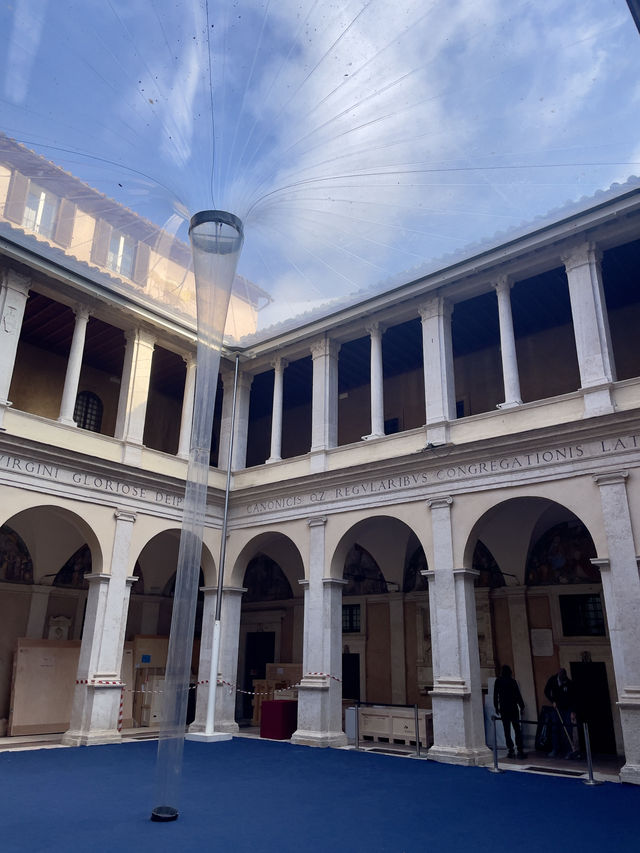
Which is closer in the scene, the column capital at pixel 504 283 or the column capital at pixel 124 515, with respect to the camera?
the column capital at pixel 504 283

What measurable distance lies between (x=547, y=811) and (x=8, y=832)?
5760mm

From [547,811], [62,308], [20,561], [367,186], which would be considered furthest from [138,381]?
[547,811]

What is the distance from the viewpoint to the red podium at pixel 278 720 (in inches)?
564

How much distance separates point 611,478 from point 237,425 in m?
9.21

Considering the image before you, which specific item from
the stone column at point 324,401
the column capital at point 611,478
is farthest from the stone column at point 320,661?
the column capital at point 611,478

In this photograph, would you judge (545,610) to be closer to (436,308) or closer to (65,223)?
(436,308)

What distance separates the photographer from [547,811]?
310 inches

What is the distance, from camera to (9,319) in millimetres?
13352

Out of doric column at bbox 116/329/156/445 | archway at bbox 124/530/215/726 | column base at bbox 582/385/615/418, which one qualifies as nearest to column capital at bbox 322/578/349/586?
archway at bbox 124/530/215/726

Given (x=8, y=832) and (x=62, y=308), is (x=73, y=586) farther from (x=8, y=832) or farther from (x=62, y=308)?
(x=8, y=832)

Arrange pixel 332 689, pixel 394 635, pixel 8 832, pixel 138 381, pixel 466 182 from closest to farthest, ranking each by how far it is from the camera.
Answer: pixel 8 832 < pixel 466 182 < pixel 332 689 < pixel 138 381 < pixel 394 635

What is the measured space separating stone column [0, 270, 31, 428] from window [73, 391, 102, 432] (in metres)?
4.15

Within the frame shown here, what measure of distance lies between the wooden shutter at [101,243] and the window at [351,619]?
34.7 feet

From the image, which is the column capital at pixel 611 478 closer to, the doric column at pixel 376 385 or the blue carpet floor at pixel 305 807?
the blue carpet floor at pixel 305 807
